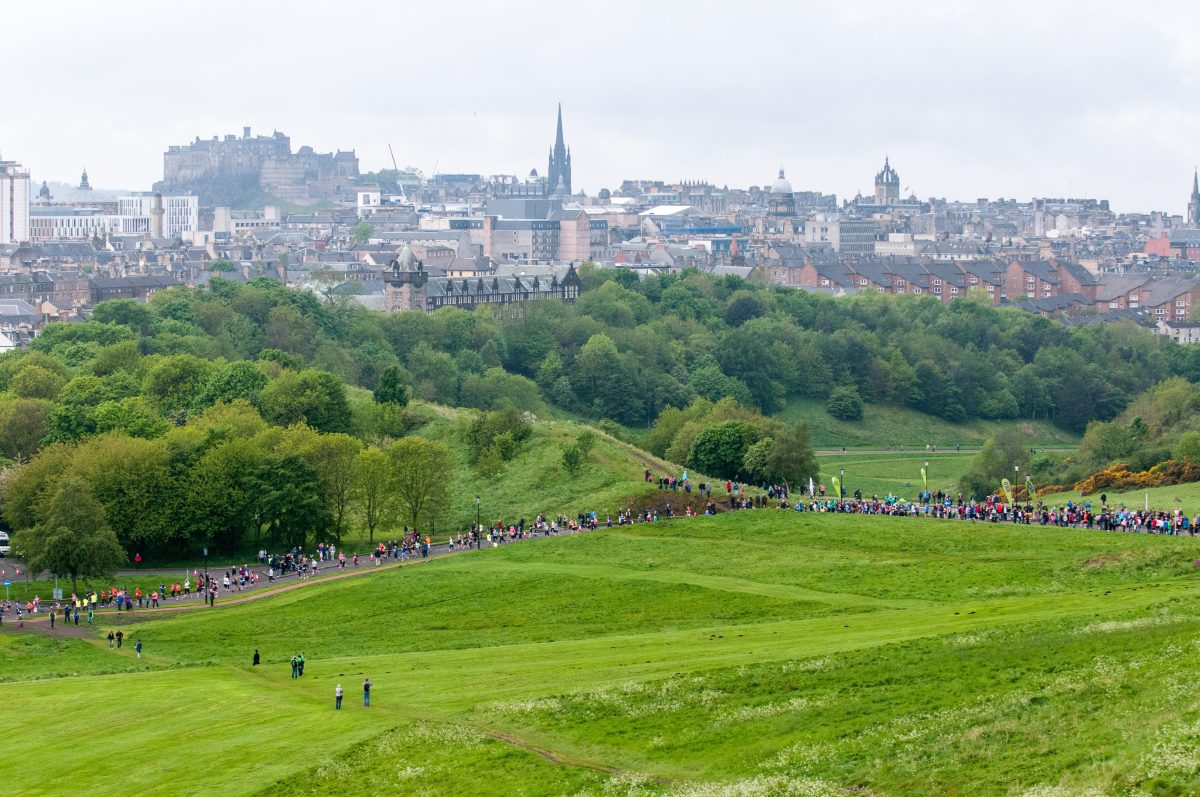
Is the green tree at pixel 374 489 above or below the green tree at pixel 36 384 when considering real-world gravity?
below

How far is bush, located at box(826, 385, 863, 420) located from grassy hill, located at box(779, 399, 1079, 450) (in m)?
0.51

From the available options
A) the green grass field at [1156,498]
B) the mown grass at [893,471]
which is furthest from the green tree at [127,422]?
the green grass field at [1156,498]

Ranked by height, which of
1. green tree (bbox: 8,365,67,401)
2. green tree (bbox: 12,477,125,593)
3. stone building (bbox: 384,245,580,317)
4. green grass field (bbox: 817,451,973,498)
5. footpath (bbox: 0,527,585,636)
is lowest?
green grass field (bbox: 817,451,973,498)

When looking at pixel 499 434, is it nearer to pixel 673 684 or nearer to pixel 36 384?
pixel 36 384

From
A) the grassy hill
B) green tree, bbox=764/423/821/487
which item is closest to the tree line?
the grassy hill

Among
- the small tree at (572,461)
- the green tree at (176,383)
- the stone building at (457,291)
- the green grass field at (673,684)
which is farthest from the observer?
the stone building at (457,291)

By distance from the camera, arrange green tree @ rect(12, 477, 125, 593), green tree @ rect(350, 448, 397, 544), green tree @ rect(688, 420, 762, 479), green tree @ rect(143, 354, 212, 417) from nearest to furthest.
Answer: green tree @ rect(12, 477, 125, 593) < green tree @ rect(350, 448, 397, 544) < green tree @ rect(688, 420, 762, 479) < green tree @ rect(143, 354, 212, 417)

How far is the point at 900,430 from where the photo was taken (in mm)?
134250

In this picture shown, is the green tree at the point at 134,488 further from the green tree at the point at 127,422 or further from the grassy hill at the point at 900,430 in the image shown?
the grassy hill at the point at 900,430

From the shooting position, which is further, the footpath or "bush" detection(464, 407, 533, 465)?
"bush" detection(464, 407, 533, 465)

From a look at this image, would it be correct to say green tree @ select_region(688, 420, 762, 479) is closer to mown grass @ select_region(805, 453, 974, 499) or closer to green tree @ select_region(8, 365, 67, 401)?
mown grass @ select_region(805, 453, 974, 499)

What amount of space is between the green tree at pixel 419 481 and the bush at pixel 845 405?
66.0m

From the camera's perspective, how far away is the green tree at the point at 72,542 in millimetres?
59781

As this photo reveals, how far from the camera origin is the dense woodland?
70.4 meters
